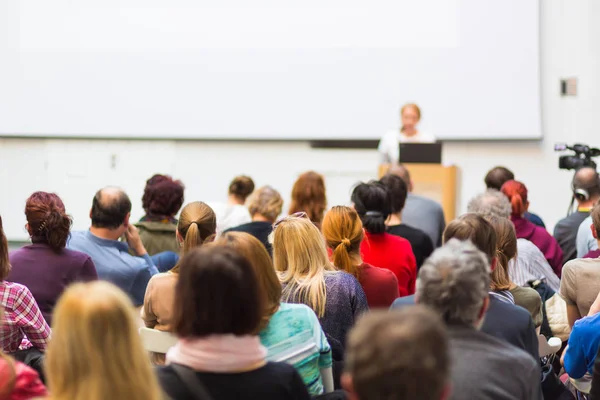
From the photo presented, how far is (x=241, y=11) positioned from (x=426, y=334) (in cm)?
745

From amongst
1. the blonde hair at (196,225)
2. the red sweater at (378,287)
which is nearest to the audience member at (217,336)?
the blonde hair at (196,225)

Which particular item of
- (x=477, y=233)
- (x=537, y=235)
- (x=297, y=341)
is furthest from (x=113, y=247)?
(x=537, y=235)

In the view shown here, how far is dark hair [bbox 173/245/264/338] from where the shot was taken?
1919mm

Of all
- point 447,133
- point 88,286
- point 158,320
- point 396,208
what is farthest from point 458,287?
point 447,133

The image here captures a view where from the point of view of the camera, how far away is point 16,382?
2010 millimetres

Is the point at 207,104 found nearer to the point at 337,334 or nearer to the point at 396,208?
the point at 396,208

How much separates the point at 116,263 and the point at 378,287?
125 centimetres

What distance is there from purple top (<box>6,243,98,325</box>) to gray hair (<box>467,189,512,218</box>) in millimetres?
1922

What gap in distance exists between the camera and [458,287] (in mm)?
2031

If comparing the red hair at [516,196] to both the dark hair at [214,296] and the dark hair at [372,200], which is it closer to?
the dark hair at [372,200]

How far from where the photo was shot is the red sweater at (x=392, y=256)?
401 cm

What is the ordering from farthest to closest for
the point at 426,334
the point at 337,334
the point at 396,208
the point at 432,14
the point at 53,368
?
the point at 432,14
the point at 396,208
the point at 337,334
the point at 53,368
the point at 426,334

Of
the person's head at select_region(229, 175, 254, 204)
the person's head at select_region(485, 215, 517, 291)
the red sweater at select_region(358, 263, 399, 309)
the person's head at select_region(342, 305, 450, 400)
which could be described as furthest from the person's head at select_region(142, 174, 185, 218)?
the person's head at select_region(342, 305, 450, 400)

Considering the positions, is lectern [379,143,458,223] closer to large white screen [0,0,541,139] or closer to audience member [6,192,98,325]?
large white screen [0,0,541,139]
